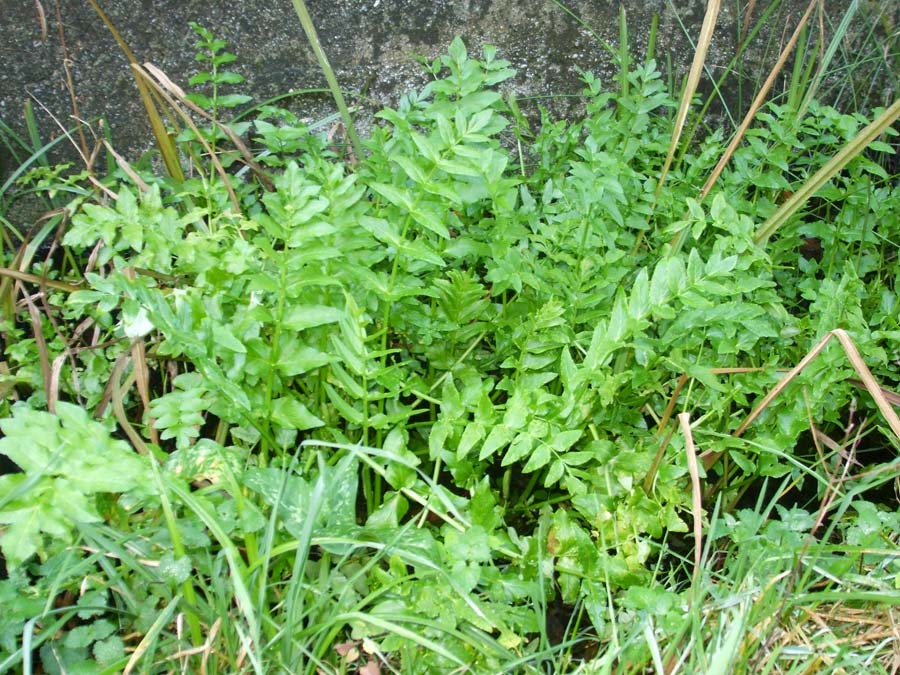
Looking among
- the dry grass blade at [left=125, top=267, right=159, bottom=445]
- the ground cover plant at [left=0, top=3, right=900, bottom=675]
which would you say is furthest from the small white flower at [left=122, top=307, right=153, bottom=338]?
the dry grass blade at [left=125, top=267, right=159, bottom=445]

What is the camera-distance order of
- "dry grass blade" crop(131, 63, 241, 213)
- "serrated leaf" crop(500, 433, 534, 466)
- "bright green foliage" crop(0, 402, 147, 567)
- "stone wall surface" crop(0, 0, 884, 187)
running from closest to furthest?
"bright green foliage" crop(0, 402, 147, 567) → "serrated leaf" crop(500, 433, 534, 466) → "dry grass blade" crop(131, 63, 241, 213) → "stone wall surface" crop(0, 0, 884, 187)

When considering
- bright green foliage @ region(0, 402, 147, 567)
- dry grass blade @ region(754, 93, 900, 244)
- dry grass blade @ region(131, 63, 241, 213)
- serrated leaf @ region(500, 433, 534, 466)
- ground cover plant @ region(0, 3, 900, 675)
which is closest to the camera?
bright green foliage @ region(0, 402, 147, 567)

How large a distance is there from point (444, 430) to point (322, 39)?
4.15 ft

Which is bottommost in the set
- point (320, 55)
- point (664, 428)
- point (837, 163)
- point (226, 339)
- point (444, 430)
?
point (664, 428)

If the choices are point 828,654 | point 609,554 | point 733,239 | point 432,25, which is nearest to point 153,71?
point 432,25

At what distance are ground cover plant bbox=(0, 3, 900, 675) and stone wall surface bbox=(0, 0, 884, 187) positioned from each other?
1.01 feet

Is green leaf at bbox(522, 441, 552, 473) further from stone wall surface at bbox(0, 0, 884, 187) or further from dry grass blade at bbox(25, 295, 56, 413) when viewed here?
stone wall surface at bbox(0, 0, 884, 187)

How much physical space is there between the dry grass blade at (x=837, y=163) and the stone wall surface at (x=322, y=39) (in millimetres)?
818

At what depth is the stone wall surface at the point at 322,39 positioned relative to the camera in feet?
7.36

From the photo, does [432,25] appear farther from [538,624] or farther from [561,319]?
[538,624]

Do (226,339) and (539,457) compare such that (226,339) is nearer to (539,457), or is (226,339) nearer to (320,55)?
(539,457)

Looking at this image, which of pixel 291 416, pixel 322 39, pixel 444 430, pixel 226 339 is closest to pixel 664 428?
pixel 444 430

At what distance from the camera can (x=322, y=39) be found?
2.34 m

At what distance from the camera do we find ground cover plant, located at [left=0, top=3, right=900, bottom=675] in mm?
1398
